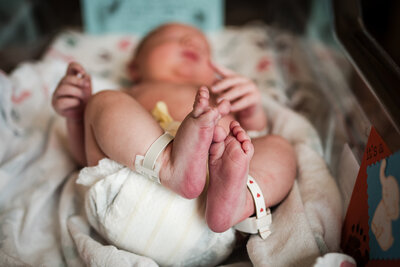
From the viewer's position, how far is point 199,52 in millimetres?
1211

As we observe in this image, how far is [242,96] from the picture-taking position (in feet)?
3.22

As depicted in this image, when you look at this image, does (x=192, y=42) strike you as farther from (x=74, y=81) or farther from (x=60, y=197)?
(x=60, y=197)

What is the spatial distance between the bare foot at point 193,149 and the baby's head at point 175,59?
0.50 metres

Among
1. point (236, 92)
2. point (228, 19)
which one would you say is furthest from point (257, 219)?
point (228, 19)

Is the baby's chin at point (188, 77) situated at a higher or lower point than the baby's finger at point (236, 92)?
lower

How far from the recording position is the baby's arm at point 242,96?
92cm

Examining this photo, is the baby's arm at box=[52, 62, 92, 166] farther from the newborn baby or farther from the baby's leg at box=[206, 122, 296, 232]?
the baby's leg at box=[206, 122, 296, 232]

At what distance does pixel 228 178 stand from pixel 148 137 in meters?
0.17

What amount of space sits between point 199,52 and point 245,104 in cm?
33

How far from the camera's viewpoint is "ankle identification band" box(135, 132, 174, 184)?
Result: 675 millimetres

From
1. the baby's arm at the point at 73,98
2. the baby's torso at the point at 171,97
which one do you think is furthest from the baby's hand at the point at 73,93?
the baby's torso at the point at 171,97

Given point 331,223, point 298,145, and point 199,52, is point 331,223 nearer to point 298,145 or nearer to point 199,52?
point 298,145

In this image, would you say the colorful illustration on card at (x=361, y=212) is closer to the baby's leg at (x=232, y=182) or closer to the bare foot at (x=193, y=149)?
the baby's leg at (x=232, y=182)

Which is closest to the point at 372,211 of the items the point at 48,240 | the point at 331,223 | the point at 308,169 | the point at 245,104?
the point at 331,223
